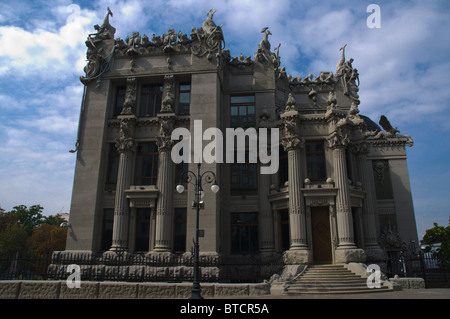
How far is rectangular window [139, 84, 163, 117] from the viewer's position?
89.0 feet

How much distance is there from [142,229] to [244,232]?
7703mm

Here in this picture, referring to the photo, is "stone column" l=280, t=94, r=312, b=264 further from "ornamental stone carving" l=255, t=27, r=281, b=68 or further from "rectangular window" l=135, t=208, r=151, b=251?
"rectangular window" l=135, t=208, r=151, b=251

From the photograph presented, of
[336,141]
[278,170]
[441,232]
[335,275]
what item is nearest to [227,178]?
[278,170]

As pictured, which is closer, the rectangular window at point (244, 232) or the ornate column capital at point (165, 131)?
the ornate column capital at point (165, 131)

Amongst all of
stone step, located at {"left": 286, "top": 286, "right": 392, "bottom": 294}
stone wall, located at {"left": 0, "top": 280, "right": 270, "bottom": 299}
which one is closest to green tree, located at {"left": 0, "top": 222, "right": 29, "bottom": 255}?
stone wall, located at {"left": 0, "top": 280, "right": 270, "bottom": 299}

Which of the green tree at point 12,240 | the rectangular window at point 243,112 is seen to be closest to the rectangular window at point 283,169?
the rectangular window at point 243,112

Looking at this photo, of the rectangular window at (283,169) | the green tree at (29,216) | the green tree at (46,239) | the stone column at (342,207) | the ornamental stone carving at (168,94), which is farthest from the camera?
the green tree at (29,216)

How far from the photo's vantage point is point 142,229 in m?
24.5

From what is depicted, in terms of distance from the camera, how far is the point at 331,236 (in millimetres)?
23031

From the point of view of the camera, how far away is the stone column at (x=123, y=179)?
77.9 feet

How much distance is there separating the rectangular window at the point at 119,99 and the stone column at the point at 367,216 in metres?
19.6

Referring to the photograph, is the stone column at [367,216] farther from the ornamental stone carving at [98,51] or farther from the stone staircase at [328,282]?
the ornamental stone carving at [98,51]
